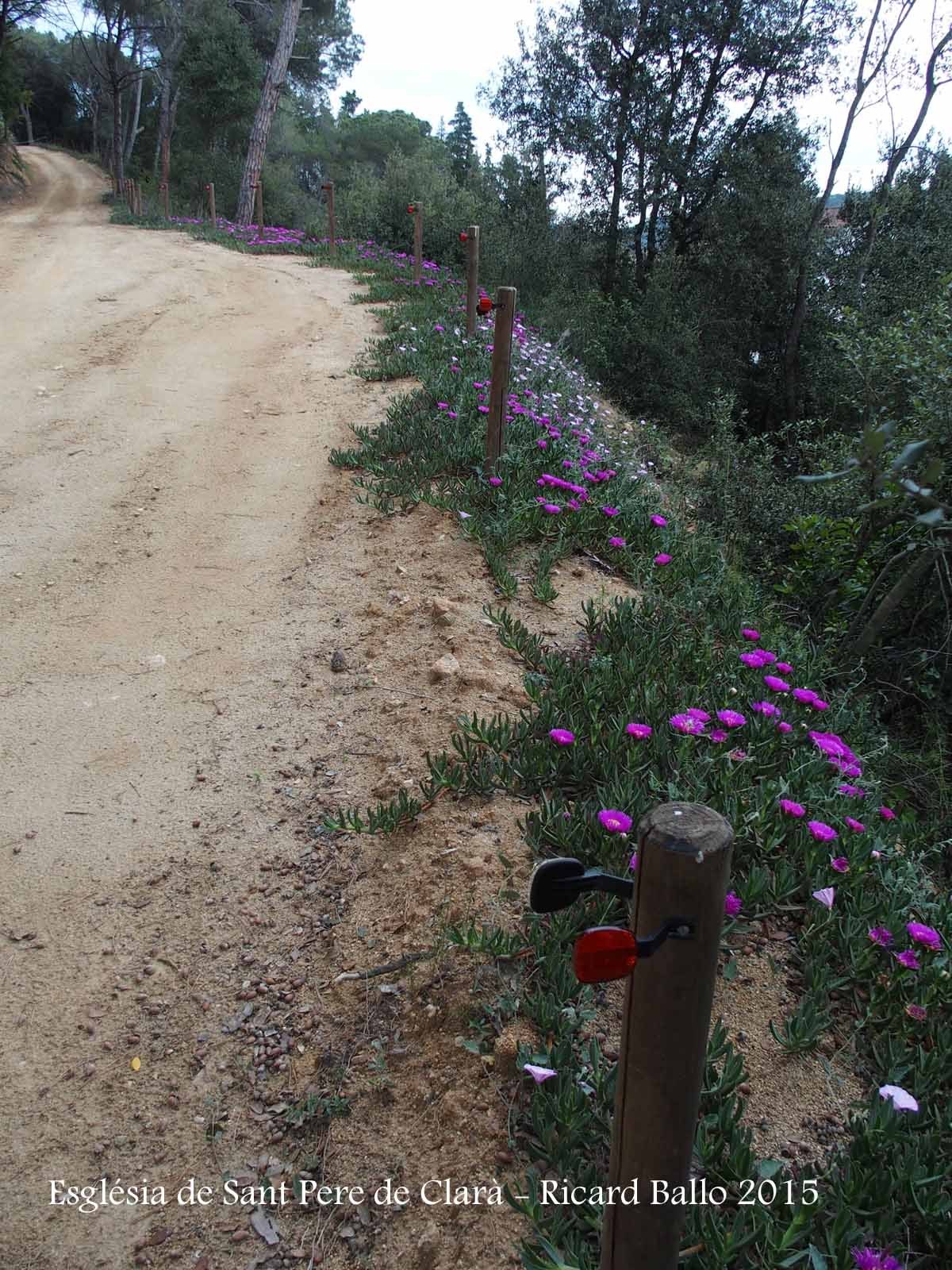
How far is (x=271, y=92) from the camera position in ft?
66.9

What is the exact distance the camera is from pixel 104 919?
2768 mm

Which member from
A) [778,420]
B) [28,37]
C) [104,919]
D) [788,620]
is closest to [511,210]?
[778,420]

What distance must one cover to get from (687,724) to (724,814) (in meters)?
0.36

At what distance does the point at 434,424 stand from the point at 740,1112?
5.20 metres

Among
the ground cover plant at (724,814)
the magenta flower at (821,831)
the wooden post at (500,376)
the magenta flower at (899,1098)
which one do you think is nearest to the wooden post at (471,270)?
the wooden post at (500,376)

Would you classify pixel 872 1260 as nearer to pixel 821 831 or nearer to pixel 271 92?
pixel 821 831

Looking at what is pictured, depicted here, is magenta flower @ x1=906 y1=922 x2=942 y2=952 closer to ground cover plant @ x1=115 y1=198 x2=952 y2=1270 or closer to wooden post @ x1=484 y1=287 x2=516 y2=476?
ground cover plant @ x1=115 y1=198 x2=952 y2=1270

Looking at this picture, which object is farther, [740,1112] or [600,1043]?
[600,1043]

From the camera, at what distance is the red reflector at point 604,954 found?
3.84 feet

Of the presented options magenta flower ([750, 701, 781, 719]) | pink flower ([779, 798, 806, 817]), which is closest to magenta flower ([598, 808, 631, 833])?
pink flower ([779, 798, 806, 817])

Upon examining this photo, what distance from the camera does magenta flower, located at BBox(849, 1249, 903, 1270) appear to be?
1653 millimetres

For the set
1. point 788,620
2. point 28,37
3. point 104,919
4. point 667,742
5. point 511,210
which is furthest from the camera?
point 28,37

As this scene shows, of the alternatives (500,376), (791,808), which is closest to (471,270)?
(500,376)

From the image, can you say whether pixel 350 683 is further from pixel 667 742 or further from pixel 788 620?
pixel 788 620
